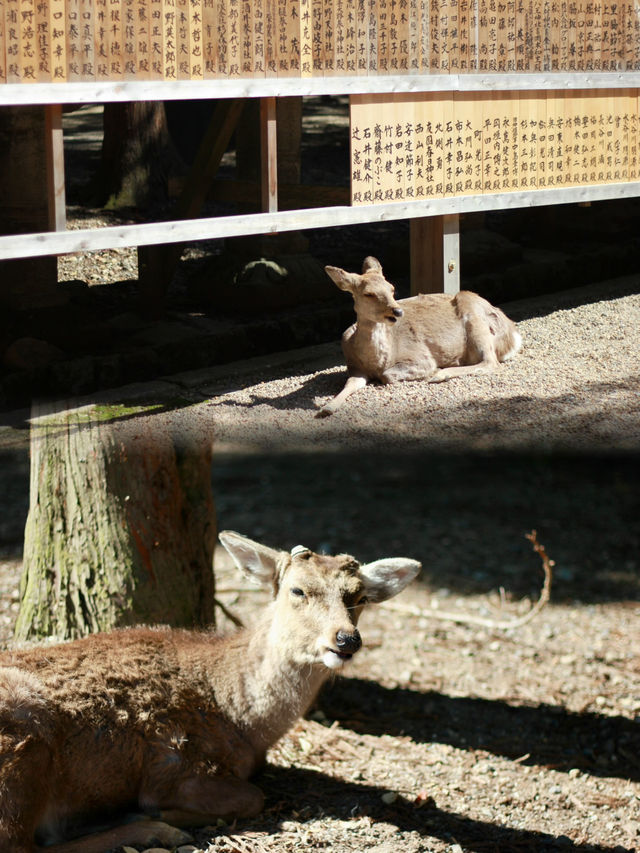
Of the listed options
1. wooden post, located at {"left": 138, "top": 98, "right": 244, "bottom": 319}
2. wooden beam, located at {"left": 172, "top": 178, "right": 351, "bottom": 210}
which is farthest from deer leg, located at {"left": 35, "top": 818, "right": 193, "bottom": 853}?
wooden beam, located at {"left": 172, "top": 178, "right": 351, "bottom": 210}

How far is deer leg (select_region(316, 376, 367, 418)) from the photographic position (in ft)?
18.2

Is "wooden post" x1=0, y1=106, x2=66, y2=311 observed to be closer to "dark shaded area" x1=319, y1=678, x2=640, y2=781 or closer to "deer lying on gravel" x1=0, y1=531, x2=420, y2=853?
"dark shaded area" x1=319, y1=678, x2=640, y2=781

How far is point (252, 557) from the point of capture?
152 inches

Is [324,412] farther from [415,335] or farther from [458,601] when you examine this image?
[458,601]

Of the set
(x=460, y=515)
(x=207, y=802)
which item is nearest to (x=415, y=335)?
(x=460, y=515)

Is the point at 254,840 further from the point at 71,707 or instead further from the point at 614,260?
the point at 614,260

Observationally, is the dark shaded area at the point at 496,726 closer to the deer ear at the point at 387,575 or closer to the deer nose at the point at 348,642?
the deer ear at the point at 387,575

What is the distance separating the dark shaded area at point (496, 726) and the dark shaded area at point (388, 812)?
82cm

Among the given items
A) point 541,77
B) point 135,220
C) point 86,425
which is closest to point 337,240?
point 135,220

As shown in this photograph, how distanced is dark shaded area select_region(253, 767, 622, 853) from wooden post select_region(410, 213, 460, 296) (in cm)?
367

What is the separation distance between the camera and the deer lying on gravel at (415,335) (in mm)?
5953

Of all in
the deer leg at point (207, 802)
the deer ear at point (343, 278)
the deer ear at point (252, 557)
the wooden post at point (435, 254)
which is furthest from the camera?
the wooden post at point (435, 254)

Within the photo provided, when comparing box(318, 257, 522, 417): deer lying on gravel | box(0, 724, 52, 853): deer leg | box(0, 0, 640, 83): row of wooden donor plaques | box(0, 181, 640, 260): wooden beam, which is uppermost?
box(0, 0, 640, 83): row of wooden donor plaques

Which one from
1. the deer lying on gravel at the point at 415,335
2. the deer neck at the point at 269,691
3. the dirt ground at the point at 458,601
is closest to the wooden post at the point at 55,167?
the dirt ground at the point at 458,601
